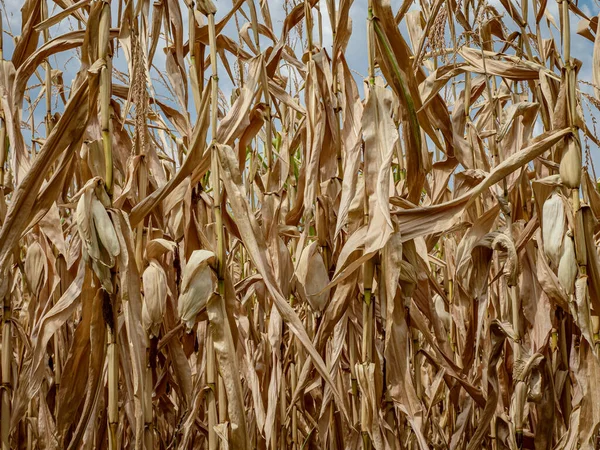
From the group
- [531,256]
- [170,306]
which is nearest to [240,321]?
[170,306]

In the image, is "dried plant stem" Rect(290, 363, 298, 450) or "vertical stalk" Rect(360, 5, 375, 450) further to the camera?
"dried plant stem" Rect(290, 363, 298, 450)

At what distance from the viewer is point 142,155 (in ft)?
3.36

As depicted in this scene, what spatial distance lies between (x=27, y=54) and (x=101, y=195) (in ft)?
1.57

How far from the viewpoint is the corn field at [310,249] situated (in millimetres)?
808

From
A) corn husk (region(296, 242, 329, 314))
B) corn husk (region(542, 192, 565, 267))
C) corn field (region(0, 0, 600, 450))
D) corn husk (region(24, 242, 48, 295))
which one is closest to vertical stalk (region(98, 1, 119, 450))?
corn field (region(0, 0, 600, 450))

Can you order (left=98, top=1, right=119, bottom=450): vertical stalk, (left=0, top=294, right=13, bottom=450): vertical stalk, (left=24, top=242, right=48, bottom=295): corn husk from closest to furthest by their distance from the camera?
(left=98, top=1, right=119, bottom=450): vertical stalk < (left=0, top=294, right=13, bottom=450): vertical stalk < (left=24, top=242, right=48, bottom=295): corn husk

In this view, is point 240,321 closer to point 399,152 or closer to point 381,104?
point 381,104

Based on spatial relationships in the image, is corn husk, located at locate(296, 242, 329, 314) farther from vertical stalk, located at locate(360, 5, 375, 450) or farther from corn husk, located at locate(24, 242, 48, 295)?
corn husk, located at locate(24, 242, 48, 295)

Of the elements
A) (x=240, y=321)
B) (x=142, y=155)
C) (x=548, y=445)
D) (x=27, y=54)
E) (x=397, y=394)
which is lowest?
(x=548, y=445)

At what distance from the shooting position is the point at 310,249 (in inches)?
39.1

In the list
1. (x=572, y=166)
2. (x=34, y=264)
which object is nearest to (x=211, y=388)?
(x=34, y=264)

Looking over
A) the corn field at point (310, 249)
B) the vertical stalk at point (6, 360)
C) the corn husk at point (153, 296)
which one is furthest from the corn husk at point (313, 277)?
the vertical stalk at point (6, 360)

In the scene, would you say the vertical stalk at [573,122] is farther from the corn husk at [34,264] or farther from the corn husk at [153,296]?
the corn husk at [34,264]

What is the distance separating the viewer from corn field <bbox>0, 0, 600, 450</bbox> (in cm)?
81
